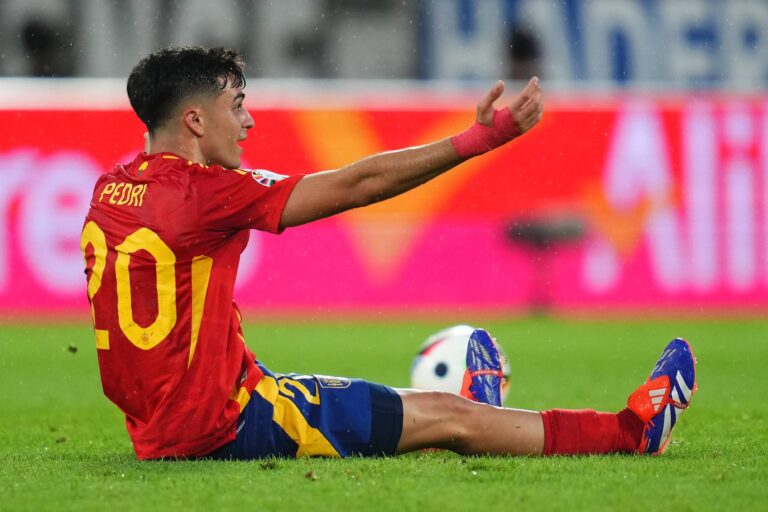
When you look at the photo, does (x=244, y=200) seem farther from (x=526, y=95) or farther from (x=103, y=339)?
(x=526, y=95)

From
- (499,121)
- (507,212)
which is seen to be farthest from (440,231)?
(499,121)

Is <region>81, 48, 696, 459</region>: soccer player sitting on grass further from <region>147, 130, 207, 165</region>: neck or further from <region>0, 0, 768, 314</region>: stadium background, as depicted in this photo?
<region>0, 0, 768, 314</region>: stadium background

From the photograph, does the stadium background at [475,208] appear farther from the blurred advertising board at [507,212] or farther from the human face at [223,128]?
the human face at [223,128]

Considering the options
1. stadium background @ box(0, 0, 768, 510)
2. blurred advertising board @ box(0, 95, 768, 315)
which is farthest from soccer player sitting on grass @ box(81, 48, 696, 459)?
blurred advertising board @ box(0, 95, 768, 315)

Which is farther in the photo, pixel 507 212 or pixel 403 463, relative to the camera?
pixel 507 212

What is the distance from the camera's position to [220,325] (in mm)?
4203

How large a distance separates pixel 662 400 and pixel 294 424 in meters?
1.26

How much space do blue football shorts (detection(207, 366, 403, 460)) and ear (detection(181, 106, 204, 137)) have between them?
855mm

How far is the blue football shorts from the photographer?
430cm

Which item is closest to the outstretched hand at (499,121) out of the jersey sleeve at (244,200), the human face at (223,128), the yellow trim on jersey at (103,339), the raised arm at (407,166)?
the raised arm at (407,166)

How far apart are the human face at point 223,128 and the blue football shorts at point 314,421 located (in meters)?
0.75

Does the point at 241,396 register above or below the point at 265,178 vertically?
below

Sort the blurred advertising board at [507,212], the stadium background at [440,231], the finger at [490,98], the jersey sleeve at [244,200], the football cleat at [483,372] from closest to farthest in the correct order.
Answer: the finger at [490,98], the jersey sleeve at [244,200], the football cleat at [483,372], the stadium background at [440,231], the blurred advertising board at [507,212]

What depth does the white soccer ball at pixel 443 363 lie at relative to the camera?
217 inches
